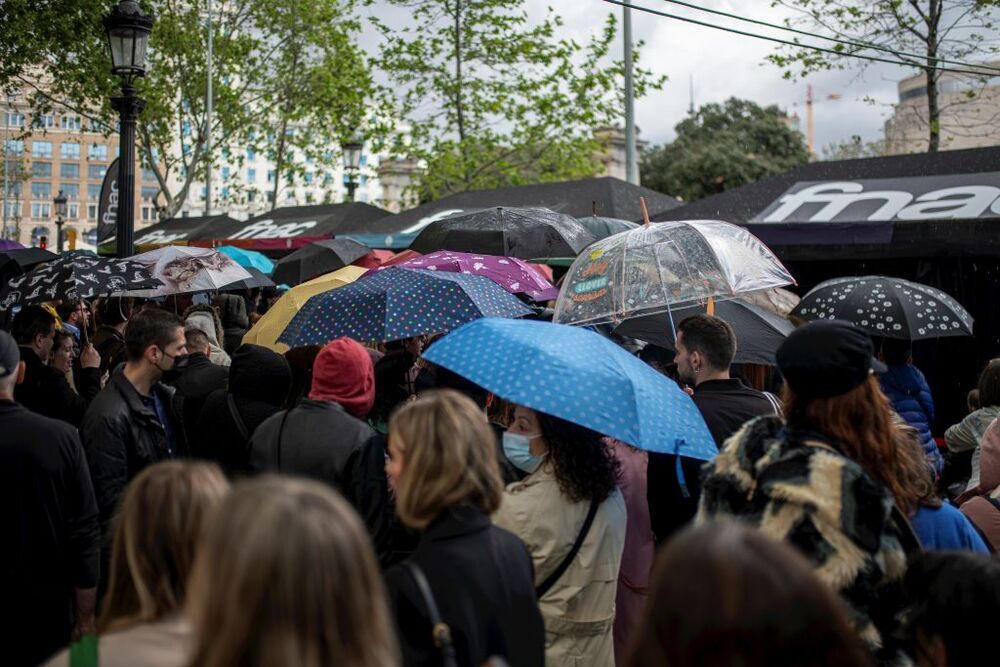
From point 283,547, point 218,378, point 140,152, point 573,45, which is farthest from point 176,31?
point 283,547

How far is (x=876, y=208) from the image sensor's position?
11.4 meters

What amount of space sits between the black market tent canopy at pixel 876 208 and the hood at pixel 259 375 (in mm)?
7498

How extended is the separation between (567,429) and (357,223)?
16.7m

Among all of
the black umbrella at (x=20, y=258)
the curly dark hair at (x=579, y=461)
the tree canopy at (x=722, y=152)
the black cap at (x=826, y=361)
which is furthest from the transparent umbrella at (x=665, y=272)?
the tree canopy at (x=722, y=152)

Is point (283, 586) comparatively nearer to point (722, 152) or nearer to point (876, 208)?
point (876, 208)

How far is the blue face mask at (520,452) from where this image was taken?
4.32 metres

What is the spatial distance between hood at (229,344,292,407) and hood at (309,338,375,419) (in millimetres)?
953

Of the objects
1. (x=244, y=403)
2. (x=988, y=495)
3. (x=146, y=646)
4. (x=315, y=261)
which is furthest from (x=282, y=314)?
(x=146, y=646)

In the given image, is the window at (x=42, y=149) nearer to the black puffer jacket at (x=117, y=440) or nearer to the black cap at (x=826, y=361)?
the black puffer jacket at (x=117, y=440)

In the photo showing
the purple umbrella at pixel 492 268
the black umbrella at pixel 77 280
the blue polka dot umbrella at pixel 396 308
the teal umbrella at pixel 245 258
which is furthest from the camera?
the teal umbrella at pixel 245 258

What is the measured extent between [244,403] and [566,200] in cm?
1109

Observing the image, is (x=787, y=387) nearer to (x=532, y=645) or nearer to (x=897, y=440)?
(x=897, y=440)

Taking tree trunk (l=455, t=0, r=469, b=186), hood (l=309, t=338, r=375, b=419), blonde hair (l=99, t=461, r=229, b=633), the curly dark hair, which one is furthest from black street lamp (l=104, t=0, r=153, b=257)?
tree trunk (l=455, t=0, r=469, b=186)

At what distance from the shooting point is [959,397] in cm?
1124
